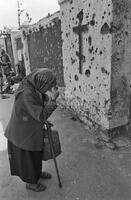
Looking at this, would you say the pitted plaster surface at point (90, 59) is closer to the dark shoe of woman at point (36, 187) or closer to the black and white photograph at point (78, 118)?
the black and white photograph at point (78, 118)

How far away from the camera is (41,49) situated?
5.68 metres

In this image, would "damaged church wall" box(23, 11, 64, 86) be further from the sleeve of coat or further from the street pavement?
the sleeve of coat

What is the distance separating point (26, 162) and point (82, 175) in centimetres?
84

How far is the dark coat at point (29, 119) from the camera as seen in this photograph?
1870mm

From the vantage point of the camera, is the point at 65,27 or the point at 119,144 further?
the point at 65,27

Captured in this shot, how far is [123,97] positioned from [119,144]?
760 millimetres

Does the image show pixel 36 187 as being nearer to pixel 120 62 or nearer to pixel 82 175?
pixel 82 175

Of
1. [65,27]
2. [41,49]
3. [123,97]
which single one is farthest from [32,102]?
[41,49]

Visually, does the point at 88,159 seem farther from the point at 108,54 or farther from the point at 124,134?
the point at 108,54

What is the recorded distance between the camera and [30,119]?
1.95 m

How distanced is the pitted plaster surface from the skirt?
1.36 metres

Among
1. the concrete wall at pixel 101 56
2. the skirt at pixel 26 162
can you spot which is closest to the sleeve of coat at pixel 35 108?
the skirt at pixel 26 162

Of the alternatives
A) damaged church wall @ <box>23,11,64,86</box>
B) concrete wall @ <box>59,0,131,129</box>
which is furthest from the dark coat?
damaged church wall @ <box>23,11,64,86</box>

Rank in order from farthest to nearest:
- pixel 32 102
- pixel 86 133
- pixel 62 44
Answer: pixel 62 44 → pixel 86 133 → pixel 32 102
